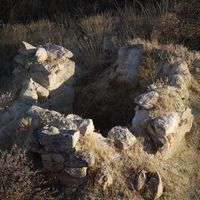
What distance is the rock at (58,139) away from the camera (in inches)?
243

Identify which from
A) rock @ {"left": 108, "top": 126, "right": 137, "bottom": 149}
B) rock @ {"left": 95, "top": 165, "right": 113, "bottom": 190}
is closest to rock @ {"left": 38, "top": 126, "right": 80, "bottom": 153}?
rock @ {"left": 95, "top": 165, "right": 113, "bottom": 190}

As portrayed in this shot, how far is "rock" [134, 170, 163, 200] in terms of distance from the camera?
6215 mm

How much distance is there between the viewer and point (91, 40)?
1299 cm

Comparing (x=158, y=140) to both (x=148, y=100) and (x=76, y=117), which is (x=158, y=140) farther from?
(x=76, y=117)

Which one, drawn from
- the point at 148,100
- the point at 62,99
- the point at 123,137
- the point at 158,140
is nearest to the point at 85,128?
the point at 123,137

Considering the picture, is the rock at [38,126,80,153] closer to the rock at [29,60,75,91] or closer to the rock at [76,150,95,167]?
the rock at [76,150,95,167]

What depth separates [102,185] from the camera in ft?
20.2

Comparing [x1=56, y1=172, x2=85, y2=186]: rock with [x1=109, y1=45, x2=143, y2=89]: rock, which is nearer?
[x1=56, y1=172, x2=85, y2=186]: rock

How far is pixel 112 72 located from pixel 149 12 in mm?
4897

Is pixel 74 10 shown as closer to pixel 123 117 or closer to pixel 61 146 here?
pixel 123 117

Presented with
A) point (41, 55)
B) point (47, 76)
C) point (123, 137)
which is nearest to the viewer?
point (123, 137)

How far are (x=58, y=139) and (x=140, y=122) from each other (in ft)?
4.45

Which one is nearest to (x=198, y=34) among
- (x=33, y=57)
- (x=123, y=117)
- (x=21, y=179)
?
(x=123, y=117)

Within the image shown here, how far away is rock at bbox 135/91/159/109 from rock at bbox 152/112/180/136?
26cm
